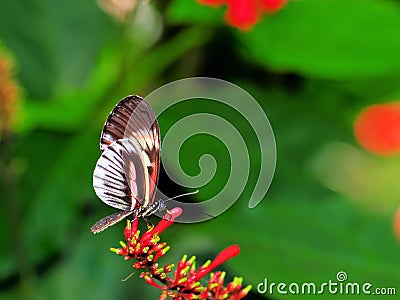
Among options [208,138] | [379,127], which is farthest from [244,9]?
[379,127]

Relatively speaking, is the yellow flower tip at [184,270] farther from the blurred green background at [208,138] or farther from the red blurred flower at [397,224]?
the red blurred flower at [397,224]

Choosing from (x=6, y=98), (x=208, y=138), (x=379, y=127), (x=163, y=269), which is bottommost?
(x=163, y=269)

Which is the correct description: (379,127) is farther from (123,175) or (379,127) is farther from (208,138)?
(123,175)

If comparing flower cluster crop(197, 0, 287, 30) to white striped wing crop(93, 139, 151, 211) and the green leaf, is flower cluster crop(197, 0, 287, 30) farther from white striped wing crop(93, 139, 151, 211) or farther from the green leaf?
white striped wing crop(93, 139, 151, 211)

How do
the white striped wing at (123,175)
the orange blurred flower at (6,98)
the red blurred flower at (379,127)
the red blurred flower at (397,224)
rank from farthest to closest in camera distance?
the red blurred flower at (379,127) → the red blurred flower at (397,224) → the orange blurred flower at (6,98) → the white striped wing at (123,175)

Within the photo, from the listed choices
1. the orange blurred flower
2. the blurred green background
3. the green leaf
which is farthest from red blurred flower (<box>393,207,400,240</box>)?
the orange blurred flower

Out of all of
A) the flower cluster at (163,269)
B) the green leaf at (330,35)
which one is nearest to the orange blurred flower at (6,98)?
the flower cluster at (163,269)

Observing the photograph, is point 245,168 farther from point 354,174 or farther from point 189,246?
point 354,174
